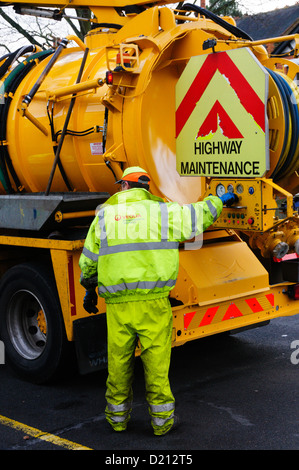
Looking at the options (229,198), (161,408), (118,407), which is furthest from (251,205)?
(118,407)

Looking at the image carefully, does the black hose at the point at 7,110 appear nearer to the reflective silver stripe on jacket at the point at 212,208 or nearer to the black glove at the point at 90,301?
the black glove at the point at 90,301

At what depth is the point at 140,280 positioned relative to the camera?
394 cm

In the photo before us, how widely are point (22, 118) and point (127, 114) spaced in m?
1.31

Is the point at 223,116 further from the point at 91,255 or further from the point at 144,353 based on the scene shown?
the point at 144,353

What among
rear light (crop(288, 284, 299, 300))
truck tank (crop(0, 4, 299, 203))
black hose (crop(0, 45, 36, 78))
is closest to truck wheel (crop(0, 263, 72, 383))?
truck tank (crop(0, 4, 299, 203))

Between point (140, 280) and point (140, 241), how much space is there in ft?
0.80

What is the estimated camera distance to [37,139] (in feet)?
17.8

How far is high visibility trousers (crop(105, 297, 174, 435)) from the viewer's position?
397 centimetres

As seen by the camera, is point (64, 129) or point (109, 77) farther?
point (64, 129)

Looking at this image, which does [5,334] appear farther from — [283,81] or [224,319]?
[283,81]

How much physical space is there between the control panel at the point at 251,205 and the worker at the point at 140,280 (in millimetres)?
418

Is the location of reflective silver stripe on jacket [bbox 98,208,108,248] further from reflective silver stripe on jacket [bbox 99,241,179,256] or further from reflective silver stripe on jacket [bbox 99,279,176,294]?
reflective silver stripe on jacket [bbox 99,279,176,294]

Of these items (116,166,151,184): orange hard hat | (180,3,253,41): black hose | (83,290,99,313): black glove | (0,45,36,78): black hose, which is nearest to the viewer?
(116,166,151,184): orange hard hat

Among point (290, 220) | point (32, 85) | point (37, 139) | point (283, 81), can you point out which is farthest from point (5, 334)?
point (283, 81)
